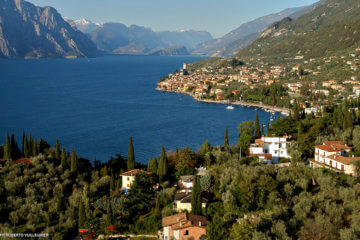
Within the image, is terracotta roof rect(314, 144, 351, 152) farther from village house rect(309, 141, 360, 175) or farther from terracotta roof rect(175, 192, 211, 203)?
terracotta roof rect(175, 192, 211, 203)

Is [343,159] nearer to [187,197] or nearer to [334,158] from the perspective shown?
[334,158]

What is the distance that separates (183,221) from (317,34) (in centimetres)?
9873

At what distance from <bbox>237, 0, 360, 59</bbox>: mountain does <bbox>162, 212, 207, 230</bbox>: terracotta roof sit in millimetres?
77443

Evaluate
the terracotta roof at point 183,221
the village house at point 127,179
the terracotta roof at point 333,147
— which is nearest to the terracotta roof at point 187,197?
the terracotta roof at point 183,221

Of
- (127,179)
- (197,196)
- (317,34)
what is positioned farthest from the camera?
(317,34)

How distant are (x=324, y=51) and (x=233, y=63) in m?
25.3

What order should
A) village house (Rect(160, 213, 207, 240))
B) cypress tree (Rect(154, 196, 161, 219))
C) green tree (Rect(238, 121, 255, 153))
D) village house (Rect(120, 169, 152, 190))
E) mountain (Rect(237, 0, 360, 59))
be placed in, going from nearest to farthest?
village house (Rect(160, 213, 207, 240)) → cypress tree (Rect(154, 196, 161, 219)) → village house (Rect(120, 169, 152, 190)) → green tree (Rect(238, 121, 255, 153)) → mountain (Rect(237, 0, 360, 59))

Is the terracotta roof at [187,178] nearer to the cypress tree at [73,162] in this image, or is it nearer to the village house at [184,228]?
the village house at [184,228]

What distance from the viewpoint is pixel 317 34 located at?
4082 inches

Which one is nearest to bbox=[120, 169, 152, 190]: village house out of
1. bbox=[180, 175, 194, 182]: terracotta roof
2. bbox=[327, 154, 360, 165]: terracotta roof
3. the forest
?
the forest

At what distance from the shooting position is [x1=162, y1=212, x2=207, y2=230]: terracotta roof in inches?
629

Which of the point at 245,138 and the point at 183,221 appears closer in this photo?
the point at 183,221

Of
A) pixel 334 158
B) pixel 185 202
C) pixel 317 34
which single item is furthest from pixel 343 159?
pixel 317 34

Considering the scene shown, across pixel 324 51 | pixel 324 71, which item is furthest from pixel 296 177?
pixel 324 51
